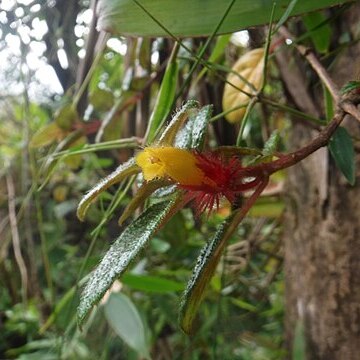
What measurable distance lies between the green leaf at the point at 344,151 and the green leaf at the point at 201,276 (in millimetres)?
101

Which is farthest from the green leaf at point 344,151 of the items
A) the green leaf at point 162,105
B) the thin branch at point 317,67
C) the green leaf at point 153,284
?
the green leaf at point 153,284

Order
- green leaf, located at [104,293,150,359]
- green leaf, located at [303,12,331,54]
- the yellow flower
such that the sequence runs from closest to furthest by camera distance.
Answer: the yellow flower
green leaf, located at [303,12,331,54]
green leaf, located at [104,293,150,359]

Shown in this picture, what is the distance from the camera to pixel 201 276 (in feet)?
0.85

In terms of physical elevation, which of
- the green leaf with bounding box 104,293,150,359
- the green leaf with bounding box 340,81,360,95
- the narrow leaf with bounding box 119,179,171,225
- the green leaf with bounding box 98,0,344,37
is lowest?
the green leaf with bounding box 104,293,150,359

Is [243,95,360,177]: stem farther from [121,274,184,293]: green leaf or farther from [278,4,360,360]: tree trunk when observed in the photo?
[121,274,184,293]: green leaf

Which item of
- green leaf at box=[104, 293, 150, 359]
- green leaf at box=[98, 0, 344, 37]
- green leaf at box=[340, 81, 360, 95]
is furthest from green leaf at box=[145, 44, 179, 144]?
green leaf at box=[104, 293, 150, 359]

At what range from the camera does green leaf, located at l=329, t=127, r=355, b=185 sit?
33cm

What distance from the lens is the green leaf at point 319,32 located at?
495 mm

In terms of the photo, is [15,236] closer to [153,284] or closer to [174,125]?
[153,284]

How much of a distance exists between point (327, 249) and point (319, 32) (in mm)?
221

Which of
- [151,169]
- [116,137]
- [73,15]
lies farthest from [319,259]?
[73,15]

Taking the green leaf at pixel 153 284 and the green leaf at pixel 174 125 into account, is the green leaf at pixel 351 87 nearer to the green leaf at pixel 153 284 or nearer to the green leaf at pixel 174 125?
the green leaf at pixel 174 125

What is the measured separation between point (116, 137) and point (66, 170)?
1.50ft

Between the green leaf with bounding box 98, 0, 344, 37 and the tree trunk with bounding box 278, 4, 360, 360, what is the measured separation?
19 cm
